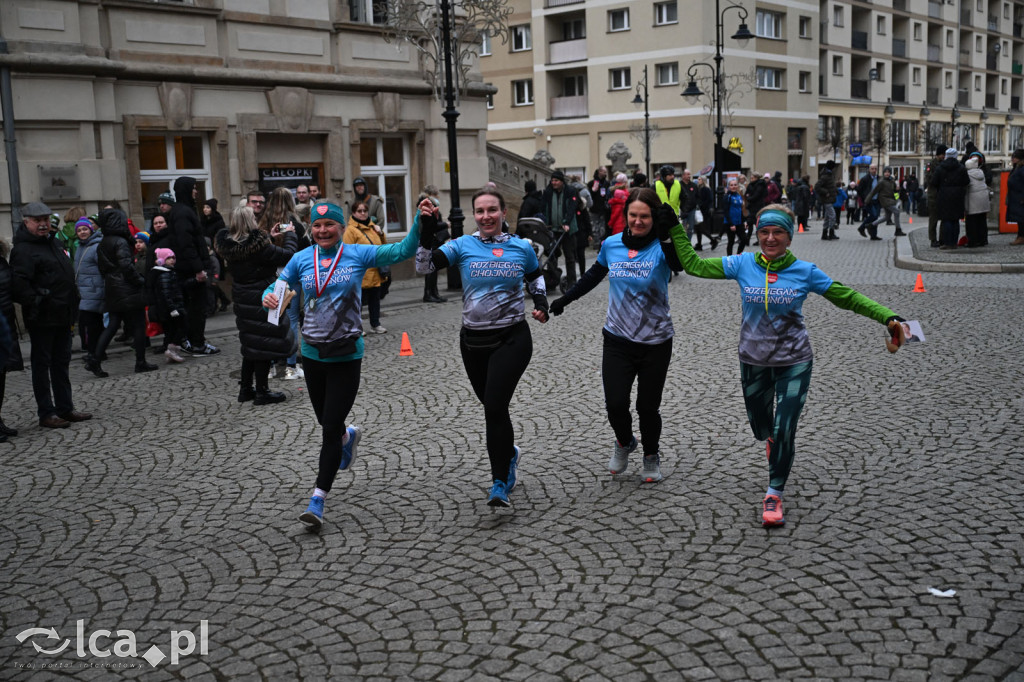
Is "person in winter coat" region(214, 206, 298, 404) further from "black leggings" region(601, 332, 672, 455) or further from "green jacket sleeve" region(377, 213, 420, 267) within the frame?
"black leggings" region(601, 332, 672, 455)

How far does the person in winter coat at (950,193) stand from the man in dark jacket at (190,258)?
14.2 m

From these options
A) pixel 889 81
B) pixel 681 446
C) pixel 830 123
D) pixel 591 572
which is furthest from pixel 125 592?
pixel 889 81

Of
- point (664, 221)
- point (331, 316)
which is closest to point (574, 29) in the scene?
point (664, 221)

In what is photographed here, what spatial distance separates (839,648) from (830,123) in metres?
57.7

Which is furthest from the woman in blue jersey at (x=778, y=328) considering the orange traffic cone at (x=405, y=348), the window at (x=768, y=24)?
the window at (x=768, y=24)

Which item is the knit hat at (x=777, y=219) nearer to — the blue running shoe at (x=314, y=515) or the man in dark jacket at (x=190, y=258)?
the blue running shoe at (x=314, y=515)

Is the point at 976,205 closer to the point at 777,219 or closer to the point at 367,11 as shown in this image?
the point at 367,11

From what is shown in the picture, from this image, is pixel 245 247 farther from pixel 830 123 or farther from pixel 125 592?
pixel 830 123

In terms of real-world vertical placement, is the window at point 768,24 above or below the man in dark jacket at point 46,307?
above

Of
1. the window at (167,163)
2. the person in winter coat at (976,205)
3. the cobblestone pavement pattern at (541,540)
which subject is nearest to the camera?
the cobblestone pavement pattern at (541,540)

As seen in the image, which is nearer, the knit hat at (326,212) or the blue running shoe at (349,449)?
the knit hat at (326,212)

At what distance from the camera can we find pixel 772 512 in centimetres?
533

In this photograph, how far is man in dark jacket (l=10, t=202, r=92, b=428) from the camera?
856 cm

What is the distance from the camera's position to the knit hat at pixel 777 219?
17.7ft
